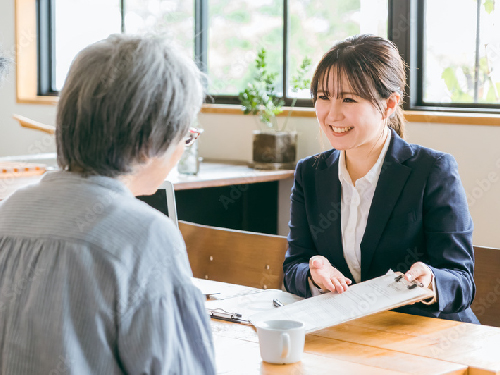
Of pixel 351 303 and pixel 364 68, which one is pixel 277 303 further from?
pixel 364 68

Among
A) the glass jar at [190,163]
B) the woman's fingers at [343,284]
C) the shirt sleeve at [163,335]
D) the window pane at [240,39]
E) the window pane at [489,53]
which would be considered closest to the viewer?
the shirt sleeve at [163,335]

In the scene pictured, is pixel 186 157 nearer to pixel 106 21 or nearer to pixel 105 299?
pixel 106 21

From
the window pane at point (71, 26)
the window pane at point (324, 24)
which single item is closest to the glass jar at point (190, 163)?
the window pane at point (324, 24)

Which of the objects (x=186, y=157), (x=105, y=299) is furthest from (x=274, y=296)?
(x=186, y=157)

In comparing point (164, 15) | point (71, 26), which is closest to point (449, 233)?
point (164, 15)

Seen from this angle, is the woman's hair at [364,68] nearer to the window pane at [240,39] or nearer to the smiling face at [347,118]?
the smiling face at [347,118]

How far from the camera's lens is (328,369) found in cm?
118

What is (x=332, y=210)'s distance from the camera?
182 cm

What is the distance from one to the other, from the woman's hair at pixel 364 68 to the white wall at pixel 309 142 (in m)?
0.78

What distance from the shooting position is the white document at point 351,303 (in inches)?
54.9

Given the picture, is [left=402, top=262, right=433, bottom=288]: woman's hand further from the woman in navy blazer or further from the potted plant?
the potted plant

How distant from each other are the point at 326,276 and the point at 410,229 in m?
0.29

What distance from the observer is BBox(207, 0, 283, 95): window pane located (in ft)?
12.4

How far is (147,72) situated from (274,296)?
0.90 meters
